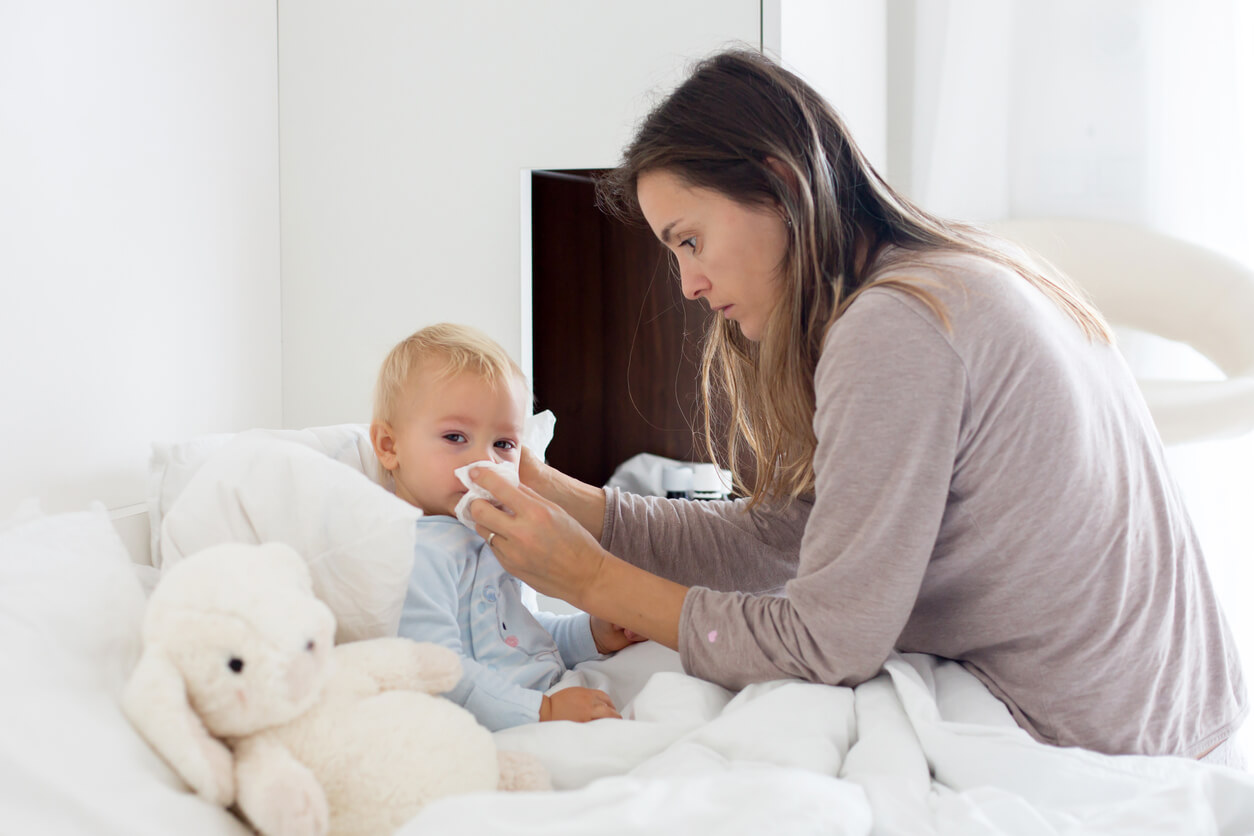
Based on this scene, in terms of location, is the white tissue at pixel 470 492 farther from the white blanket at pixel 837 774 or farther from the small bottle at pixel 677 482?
the small bottle at pixel 677 482

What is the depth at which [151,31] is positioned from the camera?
4.62 feet

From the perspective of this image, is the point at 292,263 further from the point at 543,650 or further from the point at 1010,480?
the point at 1010,480

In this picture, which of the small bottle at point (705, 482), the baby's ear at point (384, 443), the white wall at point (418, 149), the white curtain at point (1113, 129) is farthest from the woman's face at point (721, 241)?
the white curtain at point (1113, 129)

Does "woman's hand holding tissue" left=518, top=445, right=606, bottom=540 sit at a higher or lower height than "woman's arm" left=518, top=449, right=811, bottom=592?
higher

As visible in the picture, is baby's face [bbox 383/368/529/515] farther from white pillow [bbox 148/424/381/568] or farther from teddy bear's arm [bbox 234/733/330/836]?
teddy bear's arm [bbox 234/733/330/836]

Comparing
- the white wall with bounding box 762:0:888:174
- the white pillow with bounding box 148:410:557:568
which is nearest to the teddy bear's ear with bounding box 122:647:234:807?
the white pillow with bounding box 148:410:557:568

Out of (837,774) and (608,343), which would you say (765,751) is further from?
(608,343)

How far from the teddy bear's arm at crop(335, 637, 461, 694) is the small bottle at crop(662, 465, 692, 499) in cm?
135

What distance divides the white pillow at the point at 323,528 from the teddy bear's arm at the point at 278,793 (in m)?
0.18

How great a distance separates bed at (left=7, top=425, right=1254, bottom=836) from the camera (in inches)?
23.7

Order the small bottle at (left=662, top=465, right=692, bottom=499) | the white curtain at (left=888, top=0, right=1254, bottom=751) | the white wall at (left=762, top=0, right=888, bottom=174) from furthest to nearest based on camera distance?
the white curtain at (left=888, top=0, right=1254, bottom=751), the small bottle at (left=662, top=465, right=692, bottom=499), the white wall at (left=762, top=0, right=888, bottom=174)

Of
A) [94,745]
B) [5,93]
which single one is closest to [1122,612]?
[94,745]

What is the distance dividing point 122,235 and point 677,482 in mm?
1236

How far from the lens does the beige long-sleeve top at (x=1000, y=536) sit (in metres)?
0.88
